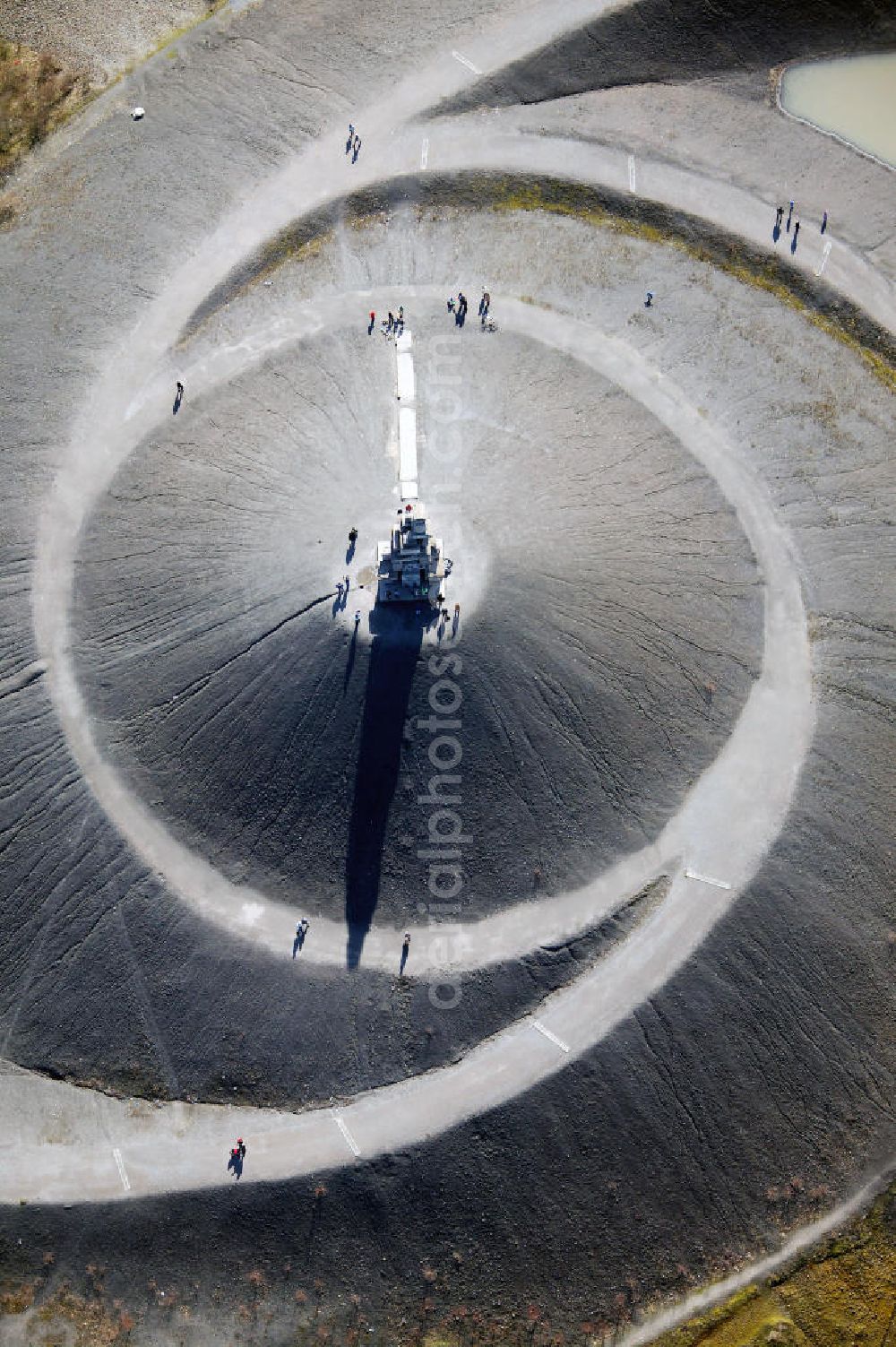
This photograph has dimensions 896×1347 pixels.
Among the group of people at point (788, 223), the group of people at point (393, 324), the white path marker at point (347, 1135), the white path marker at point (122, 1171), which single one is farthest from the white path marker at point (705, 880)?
the group of people at point (788, 223)

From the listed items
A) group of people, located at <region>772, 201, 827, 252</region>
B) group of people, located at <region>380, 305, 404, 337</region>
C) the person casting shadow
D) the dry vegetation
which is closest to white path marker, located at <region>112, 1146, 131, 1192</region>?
the person casting shadow

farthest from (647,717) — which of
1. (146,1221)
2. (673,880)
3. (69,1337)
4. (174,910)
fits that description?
(69,1337)

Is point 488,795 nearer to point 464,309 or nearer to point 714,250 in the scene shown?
point 464,309

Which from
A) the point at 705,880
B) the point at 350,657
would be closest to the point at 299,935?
the point at 350,657

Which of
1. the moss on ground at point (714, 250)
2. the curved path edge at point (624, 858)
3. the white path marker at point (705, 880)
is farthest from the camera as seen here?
the moss on ground at point (714, 250)

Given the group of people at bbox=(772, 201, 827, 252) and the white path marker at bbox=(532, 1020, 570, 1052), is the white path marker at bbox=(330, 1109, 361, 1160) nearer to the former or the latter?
the white path marker at bbox=(532, 1020, 570, 1052)

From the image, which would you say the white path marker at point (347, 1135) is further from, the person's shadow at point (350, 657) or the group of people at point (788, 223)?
the group of people at point (788, 223)
